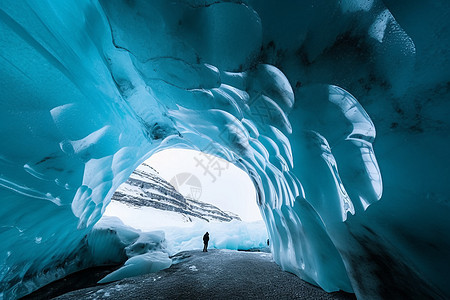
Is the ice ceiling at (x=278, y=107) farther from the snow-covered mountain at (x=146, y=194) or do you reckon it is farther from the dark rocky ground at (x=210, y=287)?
the snow-covered mountain at (x=146, y=194)

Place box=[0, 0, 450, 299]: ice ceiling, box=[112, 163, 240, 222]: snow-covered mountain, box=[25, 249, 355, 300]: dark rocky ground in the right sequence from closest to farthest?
box=[0, 0, 450, 299]: ice ceiling < box=[25, 249, 355, 300]: dark rocky ground < box=[112, 163, 240, 222]: snow-covered mountain

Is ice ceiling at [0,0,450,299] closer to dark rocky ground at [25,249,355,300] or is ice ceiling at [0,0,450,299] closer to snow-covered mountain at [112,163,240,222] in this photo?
dark rocky ground at [25,249,355,300]

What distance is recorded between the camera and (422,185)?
48.1 inches

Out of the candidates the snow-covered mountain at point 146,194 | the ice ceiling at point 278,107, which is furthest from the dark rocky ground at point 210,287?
the snow-covered mountain at point 146,194

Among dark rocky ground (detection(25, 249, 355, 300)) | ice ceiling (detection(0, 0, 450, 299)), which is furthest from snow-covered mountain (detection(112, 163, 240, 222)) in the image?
dark rocky ground (detection(25, 249, 355, 300))

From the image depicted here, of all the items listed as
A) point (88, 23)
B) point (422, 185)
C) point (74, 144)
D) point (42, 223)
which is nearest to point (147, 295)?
point (42, 223)

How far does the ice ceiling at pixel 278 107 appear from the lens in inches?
46.1

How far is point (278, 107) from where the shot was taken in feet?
7.24

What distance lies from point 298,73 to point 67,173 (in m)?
3.60

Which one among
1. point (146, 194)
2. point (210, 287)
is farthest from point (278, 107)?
point (146, 194)

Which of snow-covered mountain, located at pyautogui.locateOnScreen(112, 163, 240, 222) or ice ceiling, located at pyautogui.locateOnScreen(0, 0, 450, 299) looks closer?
ice ceiling, located at pyautogui.locateOnScreen(0, 0, 450, 299)

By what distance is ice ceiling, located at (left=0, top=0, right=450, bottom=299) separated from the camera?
1171mm

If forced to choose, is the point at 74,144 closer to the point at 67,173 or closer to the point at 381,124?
the point at 67,173

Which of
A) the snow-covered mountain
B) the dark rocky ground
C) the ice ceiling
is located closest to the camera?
the ice ceiling
